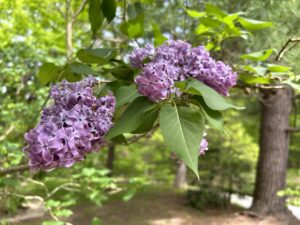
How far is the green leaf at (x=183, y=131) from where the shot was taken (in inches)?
29.0

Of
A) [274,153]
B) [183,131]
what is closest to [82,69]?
[183,131]

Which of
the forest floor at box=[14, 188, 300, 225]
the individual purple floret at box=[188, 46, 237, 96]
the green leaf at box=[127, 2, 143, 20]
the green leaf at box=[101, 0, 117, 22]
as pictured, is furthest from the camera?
the forest floor at box=[14, 188, 300, 225]

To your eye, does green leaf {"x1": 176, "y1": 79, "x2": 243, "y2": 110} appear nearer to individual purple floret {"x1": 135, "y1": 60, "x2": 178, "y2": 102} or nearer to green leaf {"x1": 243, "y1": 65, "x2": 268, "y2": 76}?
individual purple floret {"x1": 135, "y1": 60, "x2": 178, "y2": 102}

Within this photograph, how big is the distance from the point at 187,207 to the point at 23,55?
4.72 m

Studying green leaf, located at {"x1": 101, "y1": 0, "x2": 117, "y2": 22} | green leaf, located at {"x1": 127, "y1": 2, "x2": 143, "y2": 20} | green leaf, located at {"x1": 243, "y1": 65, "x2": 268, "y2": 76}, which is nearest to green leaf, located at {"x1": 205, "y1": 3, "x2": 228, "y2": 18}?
green leaf, located at {"x1": 243, "y1": 65, "x2": 268, "y2": 76}

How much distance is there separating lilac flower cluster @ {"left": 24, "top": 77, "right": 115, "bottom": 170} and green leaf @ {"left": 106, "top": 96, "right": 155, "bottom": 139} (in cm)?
2

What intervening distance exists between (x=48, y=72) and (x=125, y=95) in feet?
1.04

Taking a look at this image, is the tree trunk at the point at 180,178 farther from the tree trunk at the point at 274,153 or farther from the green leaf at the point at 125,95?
the green leaf at the point at 125,95

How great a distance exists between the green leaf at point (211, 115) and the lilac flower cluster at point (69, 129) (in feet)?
0.64

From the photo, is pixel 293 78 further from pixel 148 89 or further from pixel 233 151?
pixel 233 151

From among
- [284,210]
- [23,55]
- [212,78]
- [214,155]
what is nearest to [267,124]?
[284,210]

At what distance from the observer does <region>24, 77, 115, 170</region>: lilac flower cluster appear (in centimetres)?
77

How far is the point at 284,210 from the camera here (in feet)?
21.1

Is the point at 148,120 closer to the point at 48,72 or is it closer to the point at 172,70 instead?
the point at 172,70
